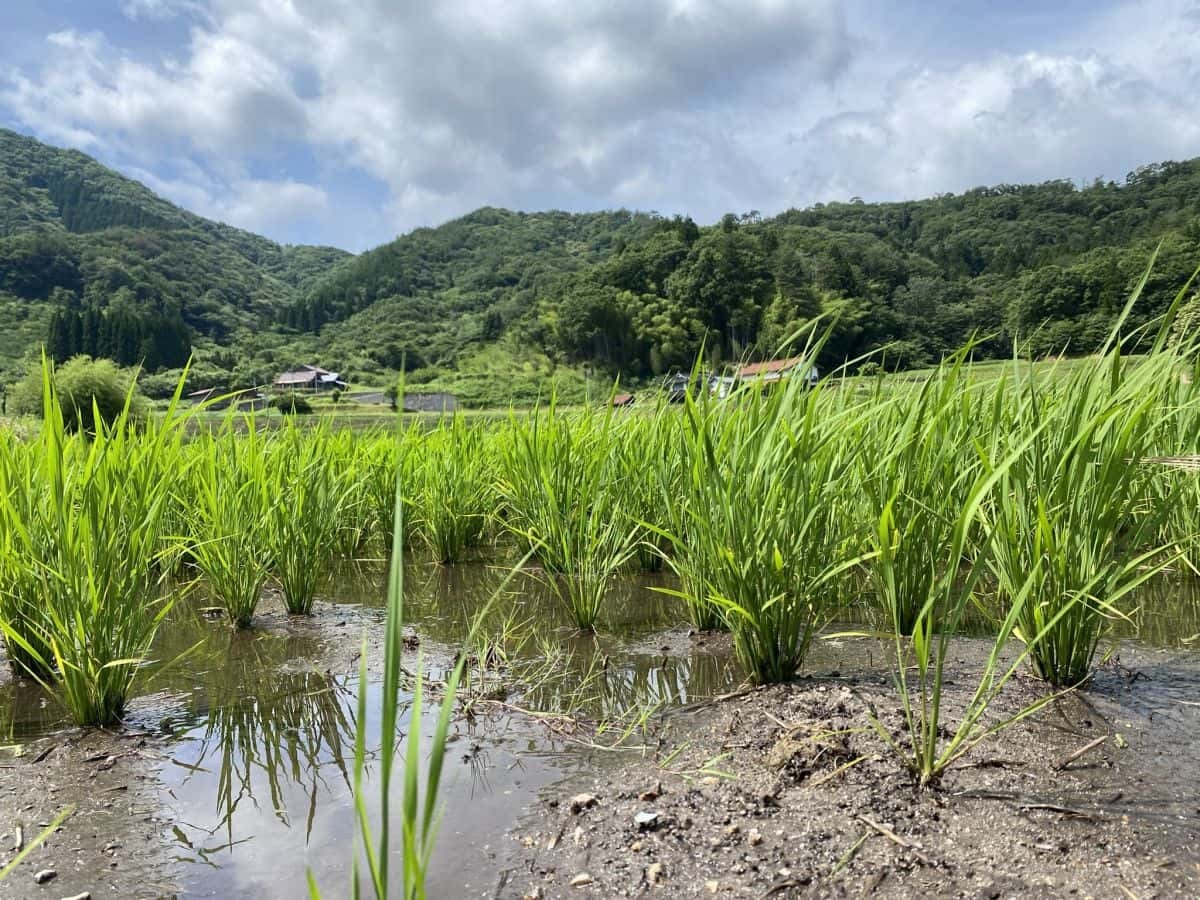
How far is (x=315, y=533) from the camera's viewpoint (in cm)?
359

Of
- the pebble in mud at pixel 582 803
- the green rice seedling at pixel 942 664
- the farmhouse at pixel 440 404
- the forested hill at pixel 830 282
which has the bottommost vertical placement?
the pebble in mud at pixel 582 803

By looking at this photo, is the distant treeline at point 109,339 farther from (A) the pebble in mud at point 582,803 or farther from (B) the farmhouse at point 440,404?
(A) the pebble in mud at point 582,803

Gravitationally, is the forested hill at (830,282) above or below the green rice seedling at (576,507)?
above

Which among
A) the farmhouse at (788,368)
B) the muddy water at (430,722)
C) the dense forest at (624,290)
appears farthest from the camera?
the dense forest at (624,290)

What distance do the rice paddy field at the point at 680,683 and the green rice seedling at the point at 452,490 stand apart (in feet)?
3.71

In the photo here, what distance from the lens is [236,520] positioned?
10.5 feet

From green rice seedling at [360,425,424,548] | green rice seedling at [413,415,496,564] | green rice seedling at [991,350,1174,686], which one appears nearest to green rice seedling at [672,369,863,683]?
green rice seedling at [991,350,1174,686]

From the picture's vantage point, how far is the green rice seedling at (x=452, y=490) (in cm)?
470

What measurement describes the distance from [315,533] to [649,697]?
1.96 metres

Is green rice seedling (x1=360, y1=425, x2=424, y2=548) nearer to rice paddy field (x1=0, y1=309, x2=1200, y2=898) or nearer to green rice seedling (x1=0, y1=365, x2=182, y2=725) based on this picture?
rice paddy field (x1=0, y1=309, x2=1200, y2=898)

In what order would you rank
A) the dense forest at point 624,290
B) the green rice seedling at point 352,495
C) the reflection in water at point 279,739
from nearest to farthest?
the reflection in water at point 279,739, the green rice seedling at point 352,495, the dense forest at point 624,290

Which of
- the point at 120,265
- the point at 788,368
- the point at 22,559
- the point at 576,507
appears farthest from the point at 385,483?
the point at 120,265

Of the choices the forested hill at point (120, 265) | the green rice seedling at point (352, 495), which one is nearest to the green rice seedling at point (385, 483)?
the green rice seedling at point (352, 495)

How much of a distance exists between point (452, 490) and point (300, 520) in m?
1.35
